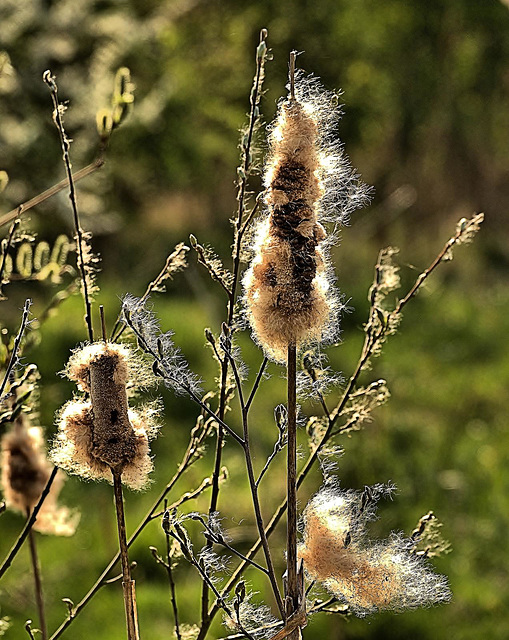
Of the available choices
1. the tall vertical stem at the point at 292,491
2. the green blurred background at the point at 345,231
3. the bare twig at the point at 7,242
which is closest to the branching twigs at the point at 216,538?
the tall vertical stem at the point at 292,491

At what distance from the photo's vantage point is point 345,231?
17.0ft

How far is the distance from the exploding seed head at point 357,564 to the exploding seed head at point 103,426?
12cm

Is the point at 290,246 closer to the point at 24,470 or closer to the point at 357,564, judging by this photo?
the point at 357,564

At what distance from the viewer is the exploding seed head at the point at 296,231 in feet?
1.82

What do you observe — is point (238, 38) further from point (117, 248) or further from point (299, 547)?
point (299, 547)

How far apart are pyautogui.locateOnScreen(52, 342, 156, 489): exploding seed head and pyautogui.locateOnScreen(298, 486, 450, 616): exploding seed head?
0.12 m

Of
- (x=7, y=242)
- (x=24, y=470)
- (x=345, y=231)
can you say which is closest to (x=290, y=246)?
(x=7, y=242)

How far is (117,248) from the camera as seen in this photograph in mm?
5531

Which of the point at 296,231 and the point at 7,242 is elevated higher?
the point at 7,242

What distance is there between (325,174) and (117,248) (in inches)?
198

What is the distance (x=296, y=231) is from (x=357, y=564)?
0.23 m

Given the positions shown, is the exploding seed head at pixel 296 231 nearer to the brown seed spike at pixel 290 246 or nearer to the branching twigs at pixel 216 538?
the brown seed spike at pixel 290 246

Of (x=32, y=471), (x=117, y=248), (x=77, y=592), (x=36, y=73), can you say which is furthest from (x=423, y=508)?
(x=117, y=248)

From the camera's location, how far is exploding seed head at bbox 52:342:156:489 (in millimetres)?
589
